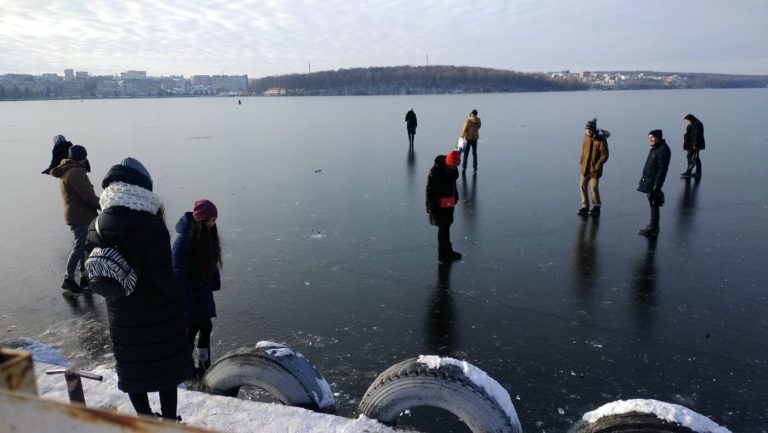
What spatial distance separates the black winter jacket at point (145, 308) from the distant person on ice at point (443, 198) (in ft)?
14.3

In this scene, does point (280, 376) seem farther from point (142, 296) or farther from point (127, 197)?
point (127, 197)

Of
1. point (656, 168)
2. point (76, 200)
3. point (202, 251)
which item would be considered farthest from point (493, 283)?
→ point (76, 200)

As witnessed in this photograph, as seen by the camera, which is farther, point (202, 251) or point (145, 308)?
point (202, 251)

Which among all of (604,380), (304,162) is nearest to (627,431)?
(604,380)

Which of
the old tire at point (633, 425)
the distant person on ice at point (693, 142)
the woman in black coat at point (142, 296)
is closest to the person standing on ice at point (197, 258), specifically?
the woman in black coat at point (142, 296)

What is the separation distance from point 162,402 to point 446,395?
66.4 inches

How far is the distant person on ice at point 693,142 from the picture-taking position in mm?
12080

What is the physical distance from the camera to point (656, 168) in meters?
8.16

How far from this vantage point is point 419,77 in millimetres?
159125

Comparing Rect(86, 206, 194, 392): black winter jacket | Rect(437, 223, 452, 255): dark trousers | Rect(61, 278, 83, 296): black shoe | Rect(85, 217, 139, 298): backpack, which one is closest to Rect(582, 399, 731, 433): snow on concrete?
Rect(86, 206, 194, 392): black winter jacket

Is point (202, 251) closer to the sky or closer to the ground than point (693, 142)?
closer to the ground

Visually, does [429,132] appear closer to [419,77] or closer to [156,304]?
[156,304]

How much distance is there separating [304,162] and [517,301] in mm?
11330

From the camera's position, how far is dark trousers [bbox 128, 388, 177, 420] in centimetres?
316
